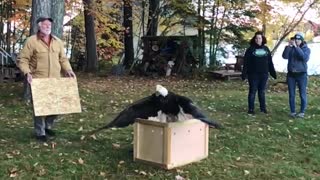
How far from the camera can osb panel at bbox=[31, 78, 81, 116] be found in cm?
619

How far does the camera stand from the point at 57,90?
637cm

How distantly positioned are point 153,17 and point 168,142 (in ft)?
46.2

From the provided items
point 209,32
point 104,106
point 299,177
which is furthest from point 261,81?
point 209,32

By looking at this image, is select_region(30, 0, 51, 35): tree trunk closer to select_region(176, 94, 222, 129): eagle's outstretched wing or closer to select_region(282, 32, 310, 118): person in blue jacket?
select_region(282, 32, 310, 118): person in blue jacket

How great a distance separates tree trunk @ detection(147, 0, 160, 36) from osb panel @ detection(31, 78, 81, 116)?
12.8 meters

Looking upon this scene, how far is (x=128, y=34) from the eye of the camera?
64.8 ft

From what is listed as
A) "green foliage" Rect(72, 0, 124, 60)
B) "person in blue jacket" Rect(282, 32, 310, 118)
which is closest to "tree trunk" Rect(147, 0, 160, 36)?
"green foliage" Rect(72, 0, 124, 60)

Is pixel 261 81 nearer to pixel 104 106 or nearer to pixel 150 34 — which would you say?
pixel 104 106

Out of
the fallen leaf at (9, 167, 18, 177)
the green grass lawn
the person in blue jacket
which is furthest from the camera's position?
the person in blue jacket

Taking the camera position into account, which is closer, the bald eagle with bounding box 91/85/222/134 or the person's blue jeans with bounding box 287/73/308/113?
the bald eagle with bounding box 91/85/222/134

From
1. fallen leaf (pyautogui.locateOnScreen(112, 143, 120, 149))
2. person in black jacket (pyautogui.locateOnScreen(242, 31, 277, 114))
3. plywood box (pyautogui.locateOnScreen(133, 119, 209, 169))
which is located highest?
person in black jacket (pyautogui.locateOnScreen(242, 31, 277, 114))

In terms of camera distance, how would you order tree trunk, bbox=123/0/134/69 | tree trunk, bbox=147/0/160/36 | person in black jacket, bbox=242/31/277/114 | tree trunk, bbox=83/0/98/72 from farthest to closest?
tree trunk, bbox=123/0/134/69 → tree trunk, bbox=147/0/160/36 → tree trunk, bbox=83/0/98/72 → person in black jacket, bbox=242/31/277/114

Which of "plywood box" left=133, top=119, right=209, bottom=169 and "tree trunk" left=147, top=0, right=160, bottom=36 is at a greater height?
"tree trunk" left=147, top=0, right=160, bottom=36

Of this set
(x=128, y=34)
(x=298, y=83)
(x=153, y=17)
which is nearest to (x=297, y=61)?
(x=298, y=83)
